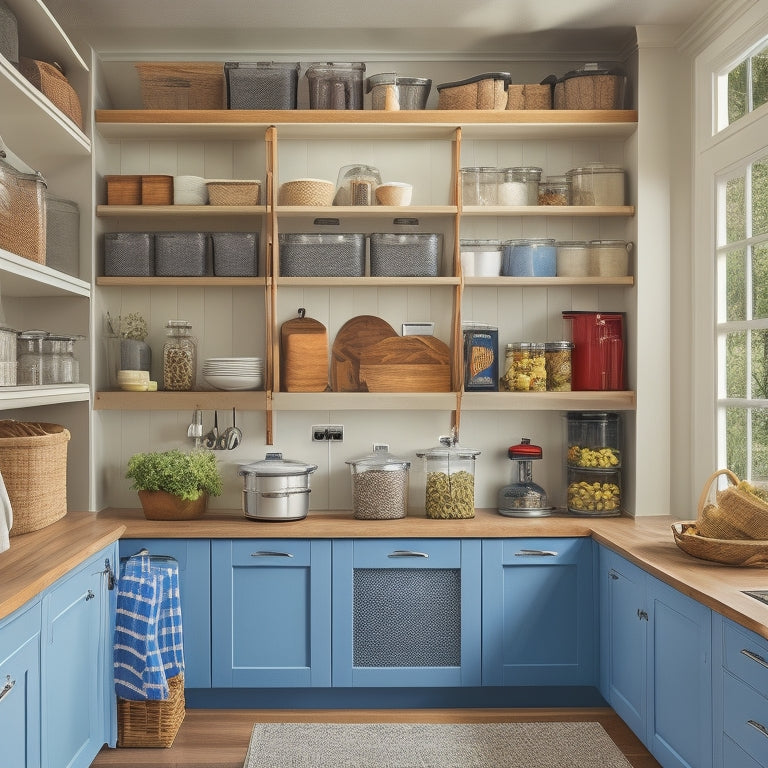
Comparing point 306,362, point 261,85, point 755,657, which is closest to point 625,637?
point 755,657

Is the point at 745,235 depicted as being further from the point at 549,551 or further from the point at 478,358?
the point at 549,551

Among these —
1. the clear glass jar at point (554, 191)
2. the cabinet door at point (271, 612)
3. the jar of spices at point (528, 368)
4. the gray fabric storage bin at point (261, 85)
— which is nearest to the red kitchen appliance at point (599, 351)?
the jar of spices at point (528, 368)

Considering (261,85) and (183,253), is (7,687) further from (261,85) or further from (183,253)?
(261,85)

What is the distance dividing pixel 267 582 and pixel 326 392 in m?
0.88

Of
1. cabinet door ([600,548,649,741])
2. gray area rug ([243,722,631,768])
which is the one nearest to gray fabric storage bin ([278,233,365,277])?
cabinet door ([600,548,649,741])

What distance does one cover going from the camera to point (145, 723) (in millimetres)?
3393

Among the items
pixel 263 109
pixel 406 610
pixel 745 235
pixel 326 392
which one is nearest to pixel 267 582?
pixel 406 610

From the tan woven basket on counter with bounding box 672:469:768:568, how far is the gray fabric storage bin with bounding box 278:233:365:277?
184 centimetres

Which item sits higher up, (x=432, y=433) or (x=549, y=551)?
(x=432, y=433)

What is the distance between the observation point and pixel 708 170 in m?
3.67

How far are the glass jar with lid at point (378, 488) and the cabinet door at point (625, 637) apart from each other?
91cm

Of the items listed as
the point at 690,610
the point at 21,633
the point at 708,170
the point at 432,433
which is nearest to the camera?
the point at 21,633

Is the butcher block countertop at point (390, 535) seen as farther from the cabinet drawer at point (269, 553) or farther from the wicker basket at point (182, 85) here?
the wicker basket at point (182, 85)

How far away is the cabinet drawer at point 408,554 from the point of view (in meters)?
3.71
